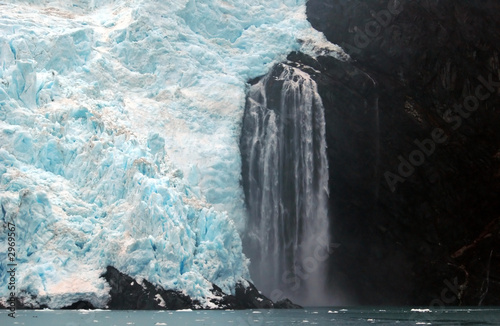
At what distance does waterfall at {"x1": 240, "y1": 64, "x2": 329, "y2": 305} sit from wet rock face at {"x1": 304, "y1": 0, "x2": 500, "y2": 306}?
0.67 metres

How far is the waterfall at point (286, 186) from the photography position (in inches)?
1374

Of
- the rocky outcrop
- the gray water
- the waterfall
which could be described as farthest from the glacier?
the gray water

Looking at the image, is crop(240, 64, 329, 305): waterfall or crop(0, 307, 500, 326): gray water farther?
crop(240, 64, 329, 305): waterfall

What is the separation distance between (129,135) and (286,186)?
26.9 ft

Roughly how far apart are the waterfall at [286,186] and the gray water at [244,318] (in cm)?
475

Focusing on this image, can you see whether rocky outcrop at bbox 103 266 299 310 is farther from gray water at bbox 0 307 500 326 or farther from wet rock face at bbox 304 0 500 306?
wet rock face at bbox 304 0 500 306

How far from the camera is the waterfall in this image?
3491 cm

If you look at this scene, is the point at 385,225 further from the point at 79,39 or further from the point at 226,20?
the point at 79,39

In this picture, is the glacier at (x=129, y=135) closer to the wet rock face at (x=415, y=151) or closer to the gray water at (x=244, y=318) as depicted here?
the gray water at (x=244, y=318)

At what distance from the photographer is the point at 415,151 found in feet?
122

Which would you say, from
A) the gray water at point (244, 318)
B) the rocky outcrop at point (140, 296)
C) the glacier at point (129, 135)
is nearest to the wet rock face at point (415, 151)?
the glacier at point (129, 135)

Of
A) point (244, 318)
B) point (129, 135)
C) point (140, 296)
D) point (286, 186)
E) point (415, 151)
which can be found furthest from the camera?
point (415, 151)

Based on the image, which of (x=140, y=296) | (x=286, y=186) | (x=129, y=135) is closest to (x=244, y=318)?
(x=140, y=296)

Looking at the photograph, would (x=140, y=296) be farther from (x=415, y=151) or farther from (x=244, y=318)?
(x=415, y=151)
